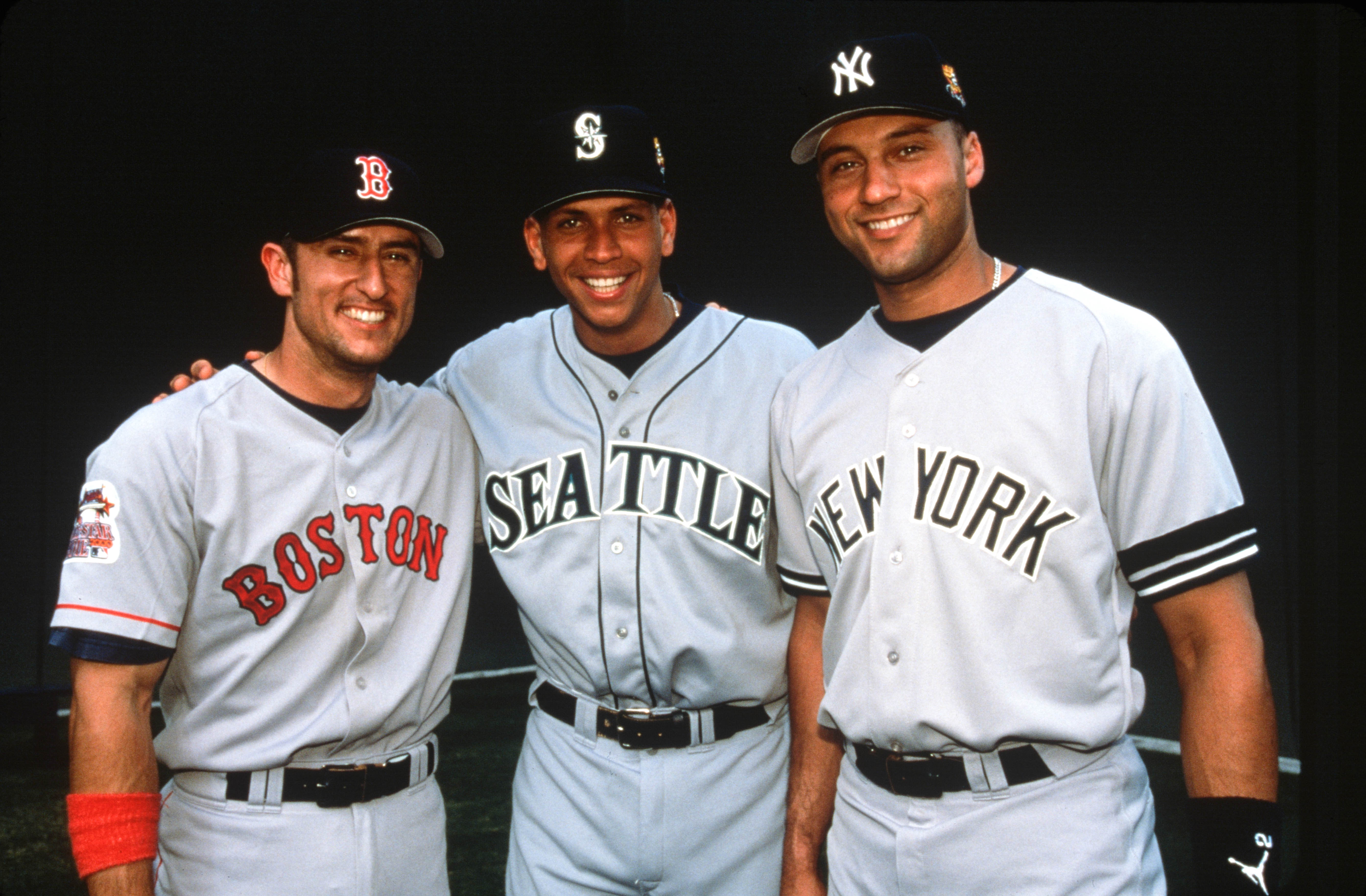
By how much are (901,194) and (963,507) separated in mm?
552

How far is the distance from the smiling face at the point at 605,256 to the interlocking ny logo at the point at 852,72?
582 mm

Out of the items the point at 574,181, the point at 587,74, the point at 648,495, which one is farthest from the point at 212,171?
the point at 648,495

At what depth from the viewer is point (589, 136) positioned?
2.15 metres

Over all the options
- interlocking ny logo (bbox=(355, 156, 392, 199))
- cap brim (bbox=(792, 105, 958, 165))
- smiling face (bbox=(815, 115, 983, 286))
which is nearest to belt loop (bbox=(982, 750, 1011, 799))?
smiling face (bbox=(815, 115, 983, 286))

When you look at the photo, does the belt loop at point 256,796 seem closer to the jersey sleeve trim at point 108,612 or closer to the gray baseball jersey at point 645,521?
the jersey sleeve trim at point 108,612

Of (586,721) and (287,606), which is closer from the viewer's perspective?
(287,606)

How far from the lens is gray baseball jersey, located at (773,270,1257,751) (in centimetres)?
151

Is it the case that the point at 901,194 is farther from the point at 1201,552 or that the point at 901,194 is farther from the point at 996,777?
the point at 996,777

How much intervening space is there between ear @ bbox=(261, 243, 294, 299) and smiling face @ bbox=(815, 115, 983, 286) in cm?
116

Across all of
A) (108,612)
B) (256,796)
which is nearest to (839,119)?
(108,612)

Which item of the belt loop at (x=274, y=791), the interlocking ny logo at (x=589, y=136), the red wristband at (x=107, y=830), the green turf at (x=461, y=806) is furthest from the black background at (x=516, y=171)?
the red wristband at (x=107, y=830)

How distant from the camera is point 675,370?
2.23 metres

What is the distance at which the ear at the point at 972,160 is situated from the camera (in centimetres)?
179

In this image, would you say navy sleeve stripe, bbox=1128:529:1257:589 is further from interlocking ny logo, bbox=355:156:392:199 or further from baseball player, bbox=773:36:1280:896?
interlocking ny logo, bbox=355:156:392:199
